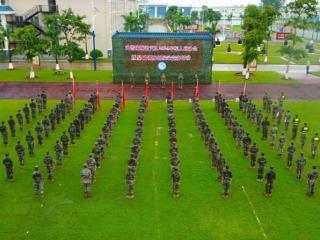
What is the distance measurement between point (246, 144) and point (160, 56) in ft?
63.1

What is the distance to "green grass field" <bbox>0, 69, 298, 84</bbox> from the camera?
126 ft

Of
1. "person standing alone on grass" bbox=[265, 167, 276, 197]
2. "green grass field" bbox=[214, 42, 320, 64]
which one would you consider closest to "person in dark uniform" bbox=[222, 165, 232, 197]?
"person standing alone on grass" bbox=[265, 167, 276, 197]

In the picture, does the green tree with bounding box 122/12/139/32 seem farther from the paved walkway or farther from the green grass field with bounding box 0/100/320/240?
the green grass field with bounding box 0/100/320/240

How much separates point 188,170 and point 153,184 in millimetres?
2197

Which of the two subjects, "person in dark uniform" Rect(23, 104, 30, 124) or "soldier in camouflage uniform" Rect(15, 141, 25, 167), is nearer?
"soldier in camouflage uniform" Rect(15, 141, 25, 167)

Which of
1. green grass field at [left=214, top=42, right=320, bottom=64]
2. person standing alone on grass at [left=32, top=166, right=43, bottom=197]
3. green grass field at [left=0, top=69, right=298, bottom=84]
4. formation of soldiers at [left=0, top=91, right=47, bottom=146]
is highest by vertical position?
green grass field at [left=214, top=42, right=320, bottom=64]

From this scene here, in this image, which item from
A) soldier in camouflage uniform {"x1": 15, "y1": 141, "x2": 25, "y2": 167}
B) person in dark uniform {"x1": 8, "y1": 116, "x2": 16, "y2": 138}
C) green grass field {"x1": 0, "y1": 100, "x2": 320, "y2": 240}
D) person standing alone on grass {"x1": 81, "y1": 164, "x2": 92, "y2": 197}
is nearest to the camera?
green grass field {"x1": 0, "y1": 100, "x2": 320, "y2": 240}

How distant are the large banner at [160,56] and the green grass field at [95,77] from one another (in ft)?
7.84

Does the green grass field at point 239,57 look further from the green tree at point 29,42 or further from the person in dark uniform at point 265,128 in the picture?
the person in dark uniform at point 265,128

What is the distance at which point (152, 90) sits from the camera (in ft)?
114

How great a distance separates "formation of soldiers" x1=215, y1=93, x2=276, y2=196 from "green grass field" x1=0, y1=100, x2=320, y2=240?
43 cm

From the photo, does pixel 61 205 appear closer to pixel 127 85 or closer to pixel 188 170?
pixel 188 170

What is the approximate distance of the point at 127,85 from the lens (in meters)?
36.7

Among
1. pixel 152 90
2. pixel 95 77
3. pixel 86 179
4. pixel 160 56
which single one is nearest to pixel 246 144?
pixel 86 179
